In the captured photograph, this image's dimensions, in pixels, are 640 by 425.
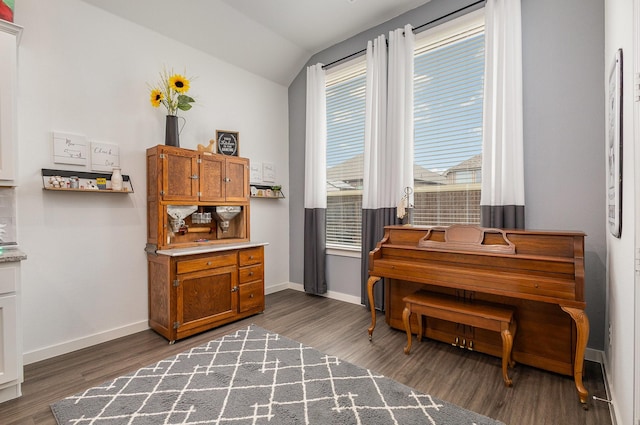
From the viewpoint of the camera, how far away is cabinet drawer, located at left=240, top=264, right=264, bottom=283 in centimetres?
330

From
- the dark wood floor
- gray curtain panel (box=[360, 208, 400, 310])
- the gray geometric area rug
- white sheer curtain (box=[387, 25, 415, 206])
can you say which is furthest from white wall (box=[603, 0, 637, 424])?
gray curtain panel (box=[360, 208, 400, 310])

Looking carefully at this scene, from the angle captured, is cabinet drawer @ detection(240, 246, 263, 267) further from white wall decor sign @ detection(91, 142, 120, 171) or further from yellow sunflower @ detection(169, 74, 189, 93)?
yellow sunflower @ detection(169, 74, 189, 93)

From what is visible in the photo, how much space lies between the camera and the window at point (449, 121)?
113 inches

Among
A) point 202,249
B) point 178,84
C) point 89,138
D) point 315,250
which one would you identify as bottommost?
point 315,250

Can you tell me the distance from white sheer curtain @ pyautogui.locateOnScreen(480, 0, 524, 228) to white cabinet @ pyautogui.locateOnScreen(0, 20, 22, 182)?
3.61 meters

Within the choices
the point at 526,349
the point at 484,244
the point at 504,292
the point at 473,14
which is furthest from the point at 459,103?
the point at 526,349

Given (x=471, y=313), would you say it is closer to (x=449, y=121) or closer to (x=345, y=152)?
(x=449, y=121)

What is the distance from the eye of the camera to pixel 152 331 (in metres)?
3.03

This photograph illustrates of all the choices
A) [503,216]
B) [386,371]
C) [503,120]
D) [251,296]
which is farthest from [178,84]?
[503,216]

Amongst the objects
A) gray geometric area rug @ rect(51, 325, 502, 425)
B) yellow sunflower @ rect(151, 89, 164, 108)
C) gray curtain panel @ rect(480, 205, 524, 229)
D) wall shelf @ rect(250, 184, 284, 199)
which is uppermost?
yellow sunflower @ rect(151, 89, 164, 108)

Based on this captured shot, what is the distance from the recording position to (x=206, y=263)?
2.96 m

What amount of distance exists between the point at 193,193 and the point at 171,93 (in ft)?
3.67

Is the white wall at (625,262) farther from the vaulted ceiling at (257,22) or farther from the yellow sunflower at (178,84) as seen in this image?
the yellow sunflower at (178,84)

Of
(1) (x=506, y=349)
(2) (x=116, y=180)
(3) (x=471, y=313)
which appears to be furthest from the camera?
(2) (x=116, y=180)
